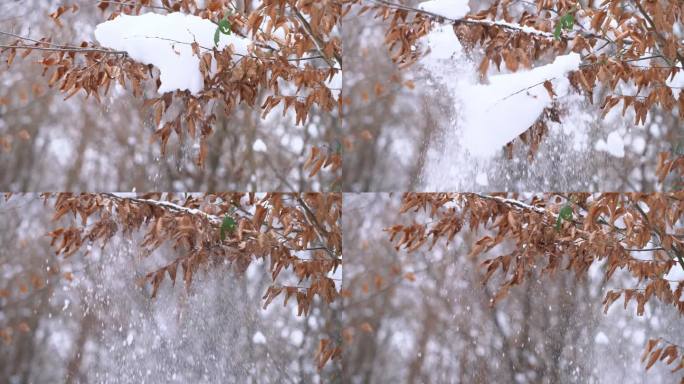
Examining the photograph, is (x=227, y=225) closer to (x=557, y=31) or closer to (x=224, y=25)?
(x=224, y=25)

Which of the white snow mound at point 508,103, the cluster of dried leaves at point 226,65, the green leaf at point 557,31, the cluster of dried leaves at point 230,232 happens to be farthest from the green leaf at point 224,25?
the green leaf at point 557,31

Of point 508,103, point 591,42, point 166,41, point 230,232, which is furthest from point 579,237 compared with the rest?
point 166,41

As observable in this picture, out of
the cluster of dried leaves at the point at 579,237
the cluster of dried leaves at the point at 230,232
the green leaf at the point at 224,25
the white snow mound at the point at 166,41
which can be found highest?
the green leaf at the point at 224,25

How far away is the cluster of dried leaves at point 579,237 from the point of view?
2.48 meters

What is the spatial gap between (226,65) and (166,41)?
171mm

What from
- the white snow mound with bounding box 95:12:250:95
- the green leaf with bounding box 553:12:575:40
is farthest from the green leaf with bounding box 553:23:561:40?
the white snow mound with bounding box 95:12:250:95

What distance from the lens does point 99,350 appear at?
2510 mm

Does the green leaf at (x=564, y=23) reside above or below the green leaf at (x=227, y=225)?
above

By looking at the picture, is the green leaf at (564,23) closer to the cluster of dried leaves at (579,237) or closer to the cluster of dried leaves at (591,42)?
the cluster of dried leaves at (591,42)

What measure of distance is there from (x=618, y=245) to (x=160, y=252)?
1240 mm

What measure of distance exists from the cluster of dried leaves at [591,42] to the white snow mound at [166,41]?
1.73ft

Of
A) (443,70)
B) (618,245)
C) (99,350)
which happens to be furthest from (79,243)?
(618,245)

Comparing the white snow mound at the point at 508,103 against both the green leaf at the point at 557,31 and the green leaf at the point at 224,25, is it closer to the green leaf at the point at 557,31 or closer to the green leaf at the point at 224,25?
the green leaf at the point at 557,31

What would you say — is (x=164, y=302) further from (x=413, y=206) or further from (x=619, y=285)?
(x=619, y=285)
